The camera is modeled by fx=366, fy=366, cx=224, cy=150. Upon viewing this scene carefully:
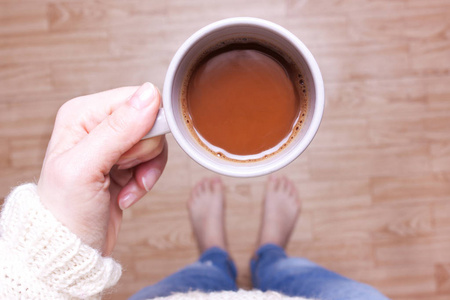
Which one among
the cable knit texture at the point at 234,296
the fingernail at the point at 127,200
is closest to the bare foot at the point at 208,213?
the cable knit texture at the point at 234,296

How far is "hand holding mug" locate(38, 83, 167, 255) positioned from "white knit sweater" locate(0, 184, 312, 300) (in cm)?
2

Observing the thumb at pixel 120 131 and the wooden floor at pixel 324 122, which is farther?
the wooden floor at pixel 324 122

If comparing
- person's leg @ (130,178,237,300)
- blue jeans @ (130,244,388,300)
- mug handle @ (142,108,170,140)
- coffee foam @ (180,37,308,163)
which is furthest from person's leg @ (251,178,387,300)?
mug handle @ (142,108,170,140)

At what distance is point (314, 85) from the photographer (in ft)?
1.68

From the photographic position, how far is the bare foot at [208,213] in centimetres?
122

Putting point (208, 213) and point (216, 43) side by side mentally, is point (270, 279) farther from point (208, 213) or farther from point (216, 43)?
point (216, 43)

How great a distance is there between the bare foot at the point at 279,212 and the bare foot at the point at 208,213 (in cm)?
14

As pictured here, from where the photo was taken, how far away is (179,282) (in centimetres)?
100

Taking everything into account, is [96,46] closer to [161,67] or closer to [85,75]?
[85,75]

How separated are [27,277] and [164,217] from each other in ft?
2.04

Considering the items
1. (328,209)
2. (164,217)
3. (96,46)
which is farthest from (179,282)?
(96,46)

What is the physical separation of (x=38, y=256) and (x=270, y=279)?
671 mm

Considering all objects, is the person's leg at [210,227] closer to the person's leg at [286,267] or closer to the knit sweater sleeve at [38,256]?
the person's leg at [286,267]

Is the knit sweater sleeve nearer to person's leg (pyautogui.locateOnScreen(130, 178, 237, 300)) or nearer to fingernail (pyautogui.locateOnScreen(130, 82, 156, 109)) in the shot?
fingernail (pyautogui.locateOnScreen(130, 82, 156, 109))
